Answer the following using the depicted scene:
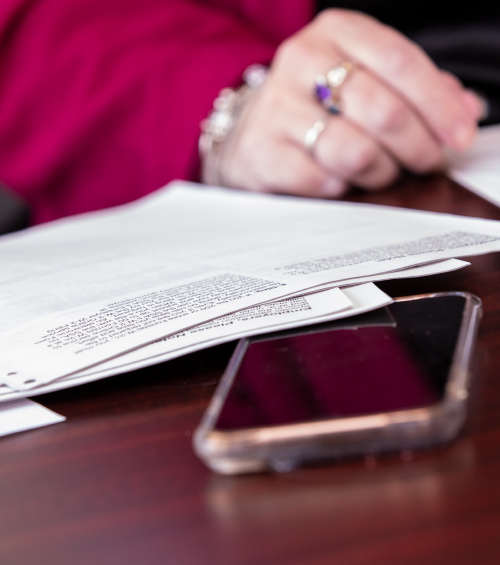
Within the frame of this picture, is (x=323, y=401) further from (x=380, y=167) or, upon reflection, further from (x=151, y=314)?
(x=380, y=167)

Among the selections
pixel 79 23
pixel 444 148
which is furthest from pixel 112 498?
pixel 79 23

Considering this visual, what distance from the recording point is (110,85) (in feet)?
3.02

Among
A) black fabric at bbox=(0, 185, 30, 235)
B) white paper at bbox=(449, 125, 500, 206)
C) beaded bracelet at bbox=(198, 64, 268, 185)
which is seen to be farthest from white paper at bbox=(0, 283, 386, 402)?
black fabric at bbox=(0, 185, 30, 235)

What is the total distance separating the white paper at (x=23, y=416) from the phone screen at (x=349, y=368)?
0.10 m

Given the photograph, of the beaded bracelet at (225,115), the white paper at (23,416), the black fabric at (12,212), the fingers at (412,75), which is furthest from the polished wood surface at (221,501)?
the black fabric at (12,212)

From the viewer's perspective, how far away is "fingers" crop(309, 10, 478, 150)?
2.21 ft

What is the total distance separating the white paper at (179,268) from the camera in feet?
1.08

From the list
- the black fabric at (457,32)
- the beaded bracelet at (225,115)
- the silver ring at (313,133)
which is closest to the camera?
the silver ring at (313,133)

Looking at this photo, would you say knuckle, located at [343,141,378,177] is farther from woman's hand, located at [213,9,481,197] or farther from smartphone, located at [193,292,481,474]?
smartphone, located at [193,292,481,474]

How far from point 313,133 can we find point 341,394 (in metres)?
0.52

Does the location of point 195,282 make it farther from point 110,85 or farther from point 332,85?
point 110,85

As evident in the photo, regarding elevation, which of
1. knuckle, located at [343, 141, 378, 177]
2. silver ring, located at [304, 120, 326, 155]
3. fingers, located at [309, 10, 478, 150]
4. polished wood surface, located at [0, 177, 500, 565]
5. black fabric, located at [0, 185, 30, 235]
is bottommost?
black fabric, located at [0, 185, 30, 235]

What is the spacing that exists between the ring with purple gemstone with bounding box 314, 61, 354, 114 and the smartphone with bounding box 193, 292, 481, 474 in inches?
18.0

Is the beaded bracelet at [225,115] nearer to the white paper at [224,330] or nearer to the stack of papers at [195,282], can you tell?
the stack of papers at [195,282]
